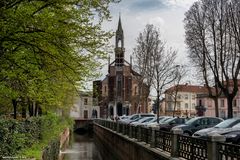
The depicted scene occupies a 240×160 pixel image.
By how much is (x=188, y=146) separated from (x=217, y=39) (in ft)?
92.8

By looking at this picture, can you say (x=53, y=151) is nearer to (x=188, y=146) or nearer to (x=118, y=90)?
(x=188, y=146)

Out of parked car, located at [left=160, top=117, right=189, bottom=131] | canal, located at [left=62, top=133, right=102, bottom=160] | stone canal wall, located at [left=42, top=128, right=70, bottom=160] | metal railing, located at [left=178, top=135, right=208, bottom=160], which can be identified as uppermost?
parked car, located at [left=160, top=117, right=189, bottom=131]

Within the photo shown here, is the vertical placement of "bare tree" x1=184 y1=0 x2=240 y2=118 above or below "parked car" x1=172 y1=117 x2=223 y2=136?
above

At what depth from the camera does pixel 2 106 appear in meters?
30.8

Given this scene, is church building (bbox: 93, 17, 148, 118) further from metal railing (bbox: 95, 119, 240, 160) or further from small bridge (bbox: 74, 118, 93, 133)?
metal railing (bbox: 95, 119, 240, 160)

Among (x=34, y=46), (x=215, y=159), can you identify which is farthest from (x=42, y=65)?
(x=215, y=159)

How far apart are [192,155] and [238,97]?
278 feet

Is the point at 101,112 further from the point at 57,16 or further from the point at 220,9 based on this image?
the point at 57,16

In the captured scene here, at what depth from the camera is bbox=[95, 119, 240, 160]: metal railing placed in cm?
1066

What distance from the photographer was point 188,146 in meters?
13.9

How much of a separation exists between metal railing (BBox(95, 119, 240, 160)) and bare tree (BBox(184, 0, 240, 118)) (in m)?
18.7

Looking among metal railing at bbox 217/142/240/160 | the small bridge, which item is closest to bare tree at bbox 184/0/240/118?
metal railing at bbox 217/142/240/160

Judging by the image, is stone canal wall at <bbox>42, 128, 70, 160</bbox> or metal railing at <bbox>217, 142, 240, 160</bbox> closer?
metal railing at <bbox>217, 142, 240, 160</bbox>

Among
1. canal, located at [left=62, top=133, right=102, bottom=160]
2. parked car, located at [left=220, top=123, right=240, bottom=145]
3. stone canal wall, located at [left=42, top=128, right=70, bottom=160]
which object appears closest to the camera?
parked car, located at [left=220, top=123, right=240, bottom=145]
